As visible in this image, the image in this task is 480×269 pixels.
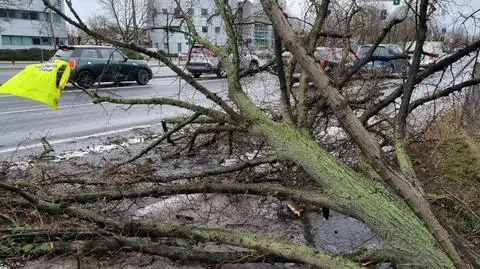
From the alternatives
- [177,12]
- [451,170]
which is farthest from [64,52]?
[451,170]

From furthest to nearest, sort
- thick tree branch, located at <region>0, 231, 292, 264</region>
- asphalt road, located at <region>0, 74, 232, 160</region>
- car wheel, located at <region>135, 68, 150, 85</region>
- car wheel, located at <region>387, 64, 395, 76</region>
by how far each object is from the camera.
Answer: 1. car wheel, located at <region>135, 68, 150, 85</region>
2. asphalt road, located at <region>0, 74, 232, 160</region>
3. car wheel, located at <region>387, 64, 395, 76</region>
4. thick tree branch, located at <region>0, 231, 292, 264</region>

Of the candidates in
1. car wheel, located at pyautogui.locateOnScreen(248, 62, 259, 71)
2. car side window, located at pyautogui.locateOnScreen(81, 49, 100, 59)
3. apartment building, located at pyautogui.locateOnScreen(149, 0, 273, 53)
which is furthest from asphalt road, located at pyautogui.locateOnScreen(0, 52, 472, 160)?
car side window, located at pyautogui.locateOnScreen(81, 49, 100, 59)

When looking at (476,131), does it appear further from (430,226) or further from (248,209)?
(430,226)

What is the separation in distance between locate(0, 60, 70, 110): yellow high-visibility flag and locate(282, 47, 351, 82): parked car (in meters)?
2.57

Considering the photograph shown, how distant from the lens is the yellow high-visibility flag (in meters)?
3.51

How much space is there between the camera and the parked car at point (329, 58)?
5.41 meters

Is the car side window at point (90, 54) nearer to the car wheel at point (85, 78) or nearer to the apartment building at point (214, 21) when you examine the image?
the car wheel at point (85, 78)

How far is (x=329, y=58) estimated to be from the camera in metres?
5.91

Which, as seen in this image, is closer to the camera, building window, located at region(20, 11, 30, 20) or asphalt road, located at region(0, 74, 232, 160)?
asphalt road, located at region(0, 74, 232, 160)

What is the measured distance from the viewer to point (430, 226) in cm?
235

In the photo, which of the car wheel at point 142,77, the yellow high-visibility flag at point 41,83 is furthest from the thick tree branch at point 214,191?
the car wheel at point 142,77

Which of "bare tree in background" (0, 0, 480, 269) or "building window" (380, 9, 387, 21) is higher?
"building window" (380, 9, 387, 21)

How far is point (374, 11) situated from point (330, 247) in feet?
11.9

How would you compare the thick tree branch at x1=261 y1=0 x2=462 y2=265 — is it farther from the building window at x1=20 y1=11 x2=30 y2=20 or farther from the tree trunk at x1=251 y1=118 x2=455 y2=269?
the building window at x1=20 y1=11 x2=30 y2=20
